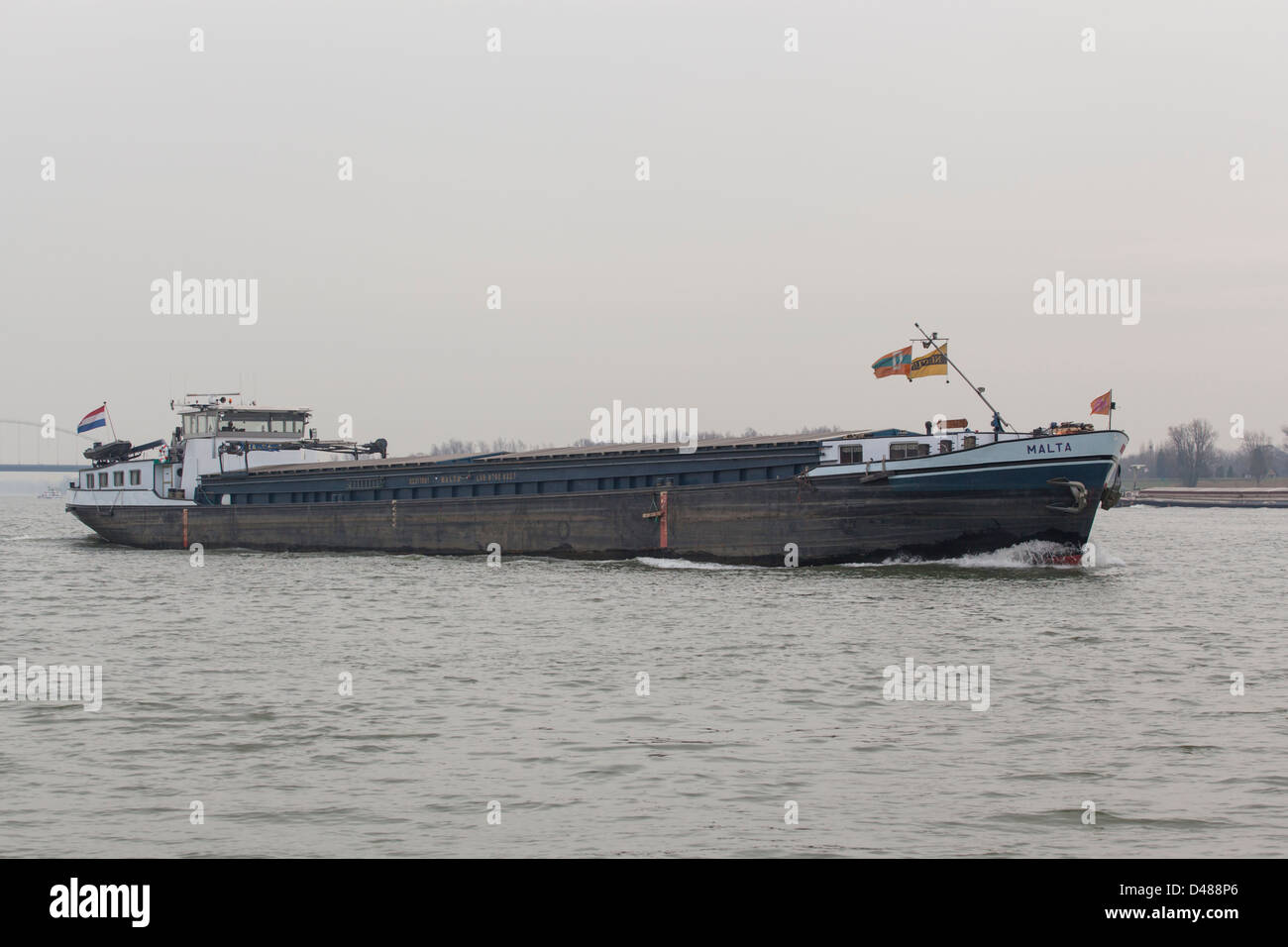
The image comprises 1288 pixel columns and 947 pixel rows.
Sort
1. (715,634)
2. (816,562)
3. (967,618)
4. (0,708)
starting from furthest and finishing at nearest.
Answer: (816,562) < (967,618) < (715,634) < (0,708)

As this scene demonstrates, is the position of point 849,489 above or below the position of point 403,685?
above

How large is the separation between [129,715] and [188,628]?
39.0 ft

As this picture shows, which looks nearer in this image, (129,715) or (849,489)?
(129,715)

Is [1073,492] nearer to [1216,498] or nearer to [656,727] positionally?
[656,727]

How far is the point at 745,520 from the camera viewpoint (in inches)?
1726

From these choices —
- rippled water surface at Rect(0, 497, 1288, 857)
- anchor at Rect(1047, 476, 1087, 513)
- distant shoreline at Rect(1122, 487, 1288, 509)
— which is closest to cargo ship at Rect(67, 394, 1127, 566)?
anchor at Rect(1047, 476, 1087, 513)

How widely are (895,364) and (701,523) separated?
9279 millimetres

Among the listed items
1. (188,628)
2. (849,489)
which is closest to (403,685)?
(188,628)

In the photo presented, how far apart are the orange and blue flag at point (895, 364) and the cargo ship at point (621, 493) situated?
2.20 m

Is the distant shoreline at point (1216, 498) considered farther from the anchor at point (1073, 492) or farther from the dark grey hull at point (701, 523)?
the dark grey hull at point (701, 523)
